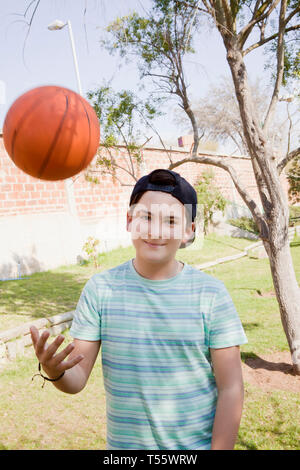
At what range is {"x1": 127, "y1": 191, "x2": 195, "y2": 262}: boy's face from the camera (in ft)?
5.19

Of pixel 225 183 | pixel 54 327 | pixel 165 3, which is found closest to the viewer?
pixel 165 3

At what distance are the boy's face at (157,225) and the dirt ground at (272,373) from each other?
11.2 feet

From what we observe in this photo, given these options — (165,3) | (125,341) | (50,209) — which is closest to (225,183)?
(50,209)

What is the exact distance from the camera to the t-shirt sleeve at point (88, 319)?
5.15 feet

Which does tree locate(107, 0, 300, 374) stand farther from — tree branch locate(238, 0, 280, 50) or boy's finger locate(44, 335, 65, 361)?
boy's finger locate(44, 335, 65, 361)

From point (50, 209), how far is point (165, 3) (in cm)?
652

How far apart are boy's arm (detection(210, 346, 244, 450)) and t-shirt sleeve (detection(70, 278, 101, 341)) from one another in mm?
456

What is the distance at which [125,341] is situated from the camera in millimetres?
1521

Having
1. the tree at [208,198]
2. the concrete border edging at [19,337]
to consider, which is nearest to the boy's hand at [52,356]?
the concrete border edging at [19,337]

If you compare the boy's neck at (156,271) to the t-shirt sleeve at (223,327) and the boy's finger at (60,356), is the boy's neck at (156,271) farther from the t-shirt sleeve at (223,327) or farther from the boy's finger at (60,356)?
the boy's finger at (60,356)

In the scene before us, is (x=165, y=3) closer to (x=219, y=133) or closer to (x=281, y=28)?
(x=281, y=28)

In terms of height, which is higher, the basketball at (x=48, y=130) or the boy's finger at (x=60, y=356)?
the basketball at (x=48, y=130)

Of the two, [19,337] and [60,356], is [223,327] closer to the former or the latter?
[60,356]

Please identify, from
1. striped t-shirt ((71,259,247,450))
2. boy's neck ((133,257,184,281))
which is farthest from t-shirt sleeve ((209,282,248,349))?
boy's neck ((133,257,184,281))
